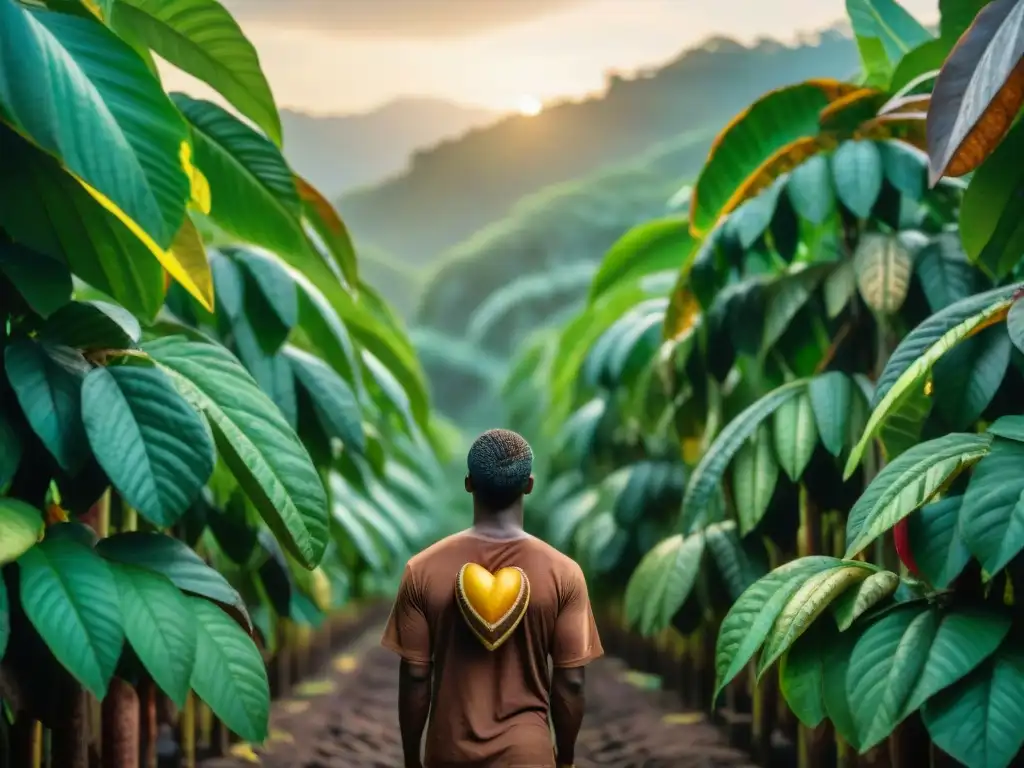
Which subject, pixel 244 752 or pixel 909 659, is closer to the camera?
pixel 909 659

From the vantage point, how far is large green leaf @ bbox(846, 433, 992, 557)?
4.12 feet

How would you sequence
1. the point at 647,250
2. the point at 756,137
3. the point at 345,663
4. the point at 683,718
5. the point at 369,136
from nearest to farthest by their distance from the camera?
the point at 756,137, the point at 647,250, the point at 683,718, the point at 345,663, the point at 369,136

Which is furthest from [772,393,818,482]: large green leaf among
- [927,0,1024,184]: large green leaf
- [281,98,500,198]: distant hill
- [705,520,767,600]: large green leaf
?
[281,98,500,198]: distant hill

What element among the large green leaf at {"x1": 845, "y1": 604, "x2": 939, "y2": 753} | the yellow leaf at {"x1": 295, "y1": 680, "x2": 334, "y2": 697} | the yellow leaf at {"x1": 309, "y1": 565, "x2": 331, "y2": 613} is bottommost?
the yellow leaf at {"x1": 295, "y1": 680, "x2": 334, "y2": 697}

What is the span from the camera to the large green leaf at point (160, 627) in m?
1.21

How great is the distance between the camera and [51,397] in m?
1.29

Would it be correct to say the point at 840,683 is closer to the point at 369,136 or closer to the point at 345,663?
the point at 345,663

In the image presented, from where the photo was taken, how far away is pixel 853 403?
1.88 meters

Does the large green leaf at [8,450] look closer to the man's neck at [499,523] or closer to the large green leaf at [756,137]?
the man's neck at [499,523]

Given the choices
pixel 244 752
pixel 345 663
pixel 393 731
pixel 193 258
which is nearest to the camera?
pixel 193 258

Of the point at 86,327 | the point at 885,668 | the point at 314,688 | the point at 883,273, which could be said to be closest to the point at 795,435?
the point at 883,273

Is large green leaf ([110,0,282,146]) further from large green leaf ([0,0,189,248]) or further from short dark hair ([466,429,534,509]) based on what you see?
short dark hair ([466,429,534,509])

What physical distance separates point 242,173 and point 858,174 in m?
1.01

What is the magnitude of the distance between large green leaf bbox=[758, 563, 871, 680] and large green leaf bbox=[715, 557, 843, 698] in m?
0.01
